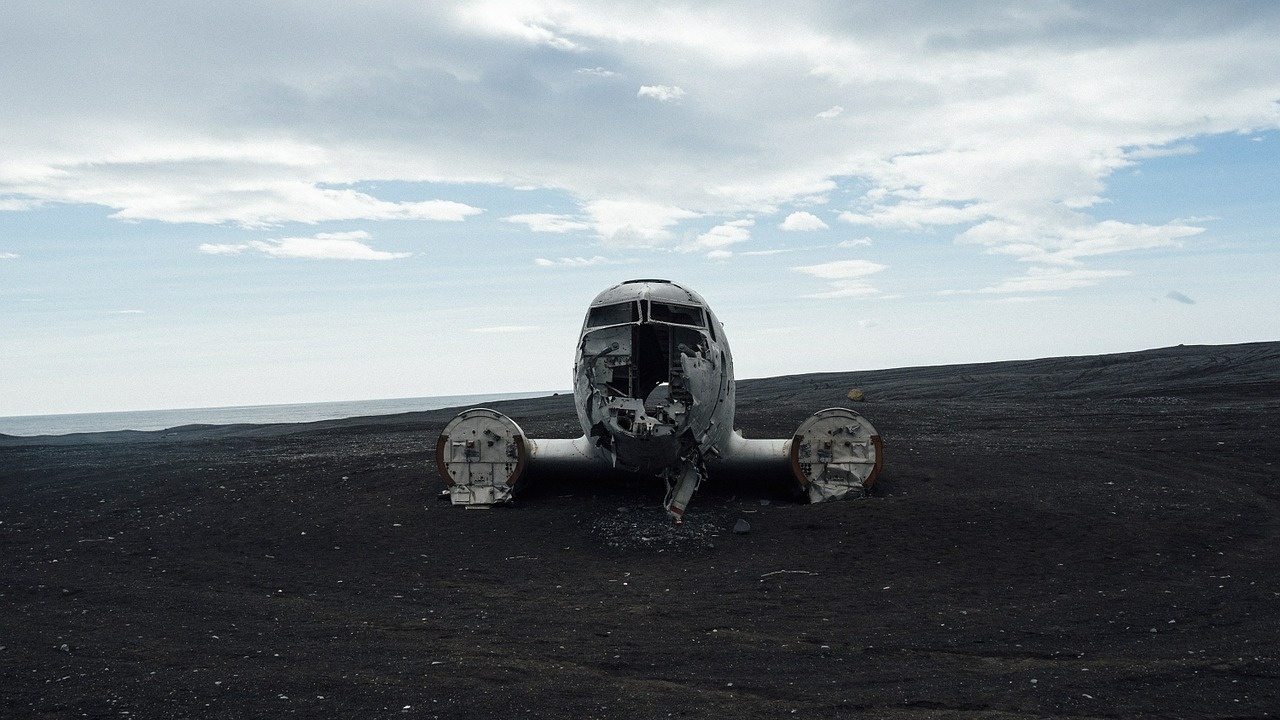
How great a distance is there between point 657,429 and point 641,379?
2805 millimetres

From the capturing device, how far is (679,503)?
13.9 meters

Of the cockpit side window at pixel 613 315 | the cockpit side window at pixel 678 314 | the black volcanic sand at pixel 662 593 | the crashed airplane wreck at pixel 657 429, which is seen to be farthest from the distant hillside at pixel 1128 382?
the cockpit side window at pixel 613 315

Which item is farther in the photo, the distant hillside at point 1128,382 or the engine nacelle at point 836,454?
the distant hillside at point 1128,382

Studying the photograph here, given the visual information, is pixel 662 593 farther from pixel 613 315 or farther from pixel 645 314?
pixel 613 315

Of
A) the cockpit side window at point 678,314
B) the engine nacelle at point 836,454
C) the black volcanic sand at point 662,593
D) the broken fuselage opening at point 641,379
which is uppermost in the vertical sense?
the cockpit side window at point 678,314

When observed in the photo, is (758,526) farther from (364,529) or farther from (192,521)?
(192,521)

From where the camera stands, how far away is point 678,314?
14.8 metres

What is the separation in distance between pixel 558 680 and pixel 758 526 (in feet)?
22.9

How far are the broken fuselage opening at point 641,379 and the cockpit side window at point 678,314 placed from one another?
2 cm

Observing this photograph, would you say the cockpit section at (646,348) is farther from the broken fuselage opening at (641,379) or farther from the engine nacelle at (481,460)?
the engine nacelle at (481,460)

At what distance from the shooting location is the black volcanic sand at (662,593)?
681 cm

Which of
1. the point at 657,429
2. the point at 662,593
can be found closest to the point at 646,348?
the point at 657,429

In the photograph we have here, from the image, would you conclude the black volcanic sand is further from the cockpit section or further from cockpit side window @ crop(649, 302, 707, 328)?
cockpit side window @ crop(649, 302, 707, 328)

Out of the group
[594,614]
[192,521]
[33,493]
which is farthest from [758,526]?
[33,493]
